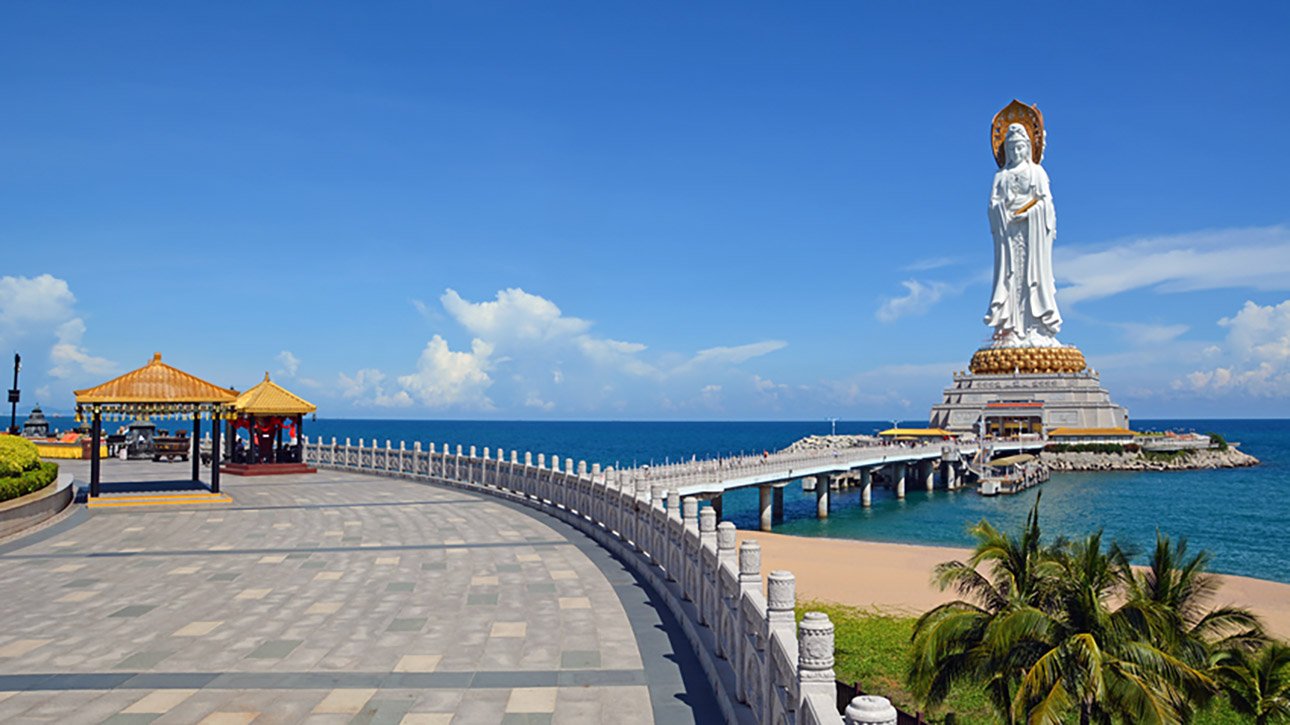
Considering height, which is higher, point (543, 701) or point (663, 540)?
point (663, 540)

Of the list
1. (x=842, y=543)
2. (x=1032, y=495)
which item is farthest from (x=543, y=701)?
(x=1032, y=495)

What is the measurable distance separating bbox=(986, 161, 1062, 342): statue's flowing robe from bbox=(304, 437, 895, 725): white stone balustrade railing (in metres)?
67.2

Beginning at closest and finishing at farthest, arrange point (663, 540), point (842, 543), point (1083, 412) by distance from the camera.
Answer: point (663, 540)
point (842, 543)
point (1083, 412)

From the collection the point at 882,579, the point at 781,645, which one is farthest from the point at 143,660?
the point at 882,579

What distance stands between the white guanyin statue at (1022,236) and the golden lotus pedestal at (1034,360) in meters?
1.04

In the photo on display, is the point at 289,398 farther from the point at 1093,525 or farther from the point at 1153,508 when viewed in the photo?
the point at 1153,508

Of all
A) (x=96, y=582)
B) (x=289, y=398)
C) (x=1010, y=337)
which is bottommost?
(x=96, y=582)

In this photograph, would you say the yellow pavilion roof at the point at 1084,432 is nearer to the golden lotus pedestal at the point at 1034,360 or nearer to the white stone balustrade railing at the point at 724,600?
the golden lotus pedestal at the point at 1034,360

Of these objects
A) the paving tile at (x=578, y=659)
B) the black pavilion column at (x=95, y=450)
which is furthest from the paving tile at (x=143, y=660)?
the black pavilion column at (x=95, y=450)

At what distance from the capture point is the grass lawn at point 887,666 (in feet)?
48.7

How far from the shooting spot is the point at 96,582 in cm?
1366

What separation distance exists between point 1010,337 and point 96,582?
78.9 meters

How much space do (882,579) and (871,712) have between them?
81.5 feet

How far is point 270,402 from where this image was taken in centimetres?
3278
